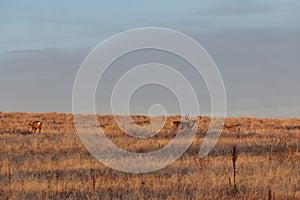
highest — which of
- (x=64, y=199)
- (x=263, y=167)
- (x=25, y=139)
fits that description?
(x=25, y=139)

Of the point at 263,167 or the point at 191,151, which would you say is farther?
the point at 191,151

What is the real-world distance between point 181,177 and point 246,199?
2639 millimetres

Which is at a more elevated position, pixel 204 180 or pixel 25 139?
pixel 25 139

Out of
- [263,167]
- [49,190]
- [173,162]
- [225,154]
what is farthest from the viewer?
[225,154]

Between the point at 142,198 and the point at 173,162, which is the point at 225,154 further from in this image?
the point at 142,198

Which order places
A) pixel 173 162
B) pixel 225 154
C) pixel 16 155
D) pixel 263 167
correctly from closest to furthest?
pixel 263 167, pixel 173 162, pixel 16 155, pixel 225 154

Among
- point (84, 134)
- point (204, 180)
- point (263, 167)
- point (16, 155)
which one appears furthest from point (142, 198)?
point (84, 134)

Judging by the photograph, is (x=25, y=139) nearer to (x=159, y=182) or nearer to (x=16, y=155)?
(x=16, y=155)

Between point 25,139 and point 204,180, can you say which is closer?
point 204,180

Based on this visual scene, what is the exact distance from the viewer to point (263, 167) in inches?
565

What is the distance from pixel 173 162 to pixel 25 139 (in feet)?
25.0

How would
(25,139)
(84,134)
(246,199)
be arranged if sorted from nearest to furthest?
(246,199)
(25,139)
(84,134)

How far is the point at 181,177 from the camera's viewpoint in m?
12.6

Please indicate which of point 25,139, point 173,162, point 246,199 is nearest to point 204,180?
point 246,199
